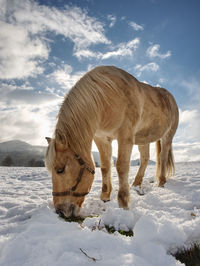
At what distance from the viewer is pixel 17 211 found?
249cm

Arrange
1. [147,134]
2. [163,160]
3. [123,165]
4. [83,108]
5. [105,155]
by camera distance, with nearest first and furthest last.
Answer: [83,108] → [123,165] → [105,155] → [147,134] → [163,160]

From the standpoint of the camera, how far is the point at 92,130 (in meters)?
2.60

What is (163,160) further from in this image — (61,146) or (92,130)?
(61,146)

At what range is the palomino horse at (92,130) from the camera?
2.30 m

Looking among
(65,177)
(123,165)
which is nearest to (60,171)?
(65,177)

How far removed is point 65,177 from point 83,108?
0.98m

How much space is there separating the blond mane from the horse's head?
0.41 ft

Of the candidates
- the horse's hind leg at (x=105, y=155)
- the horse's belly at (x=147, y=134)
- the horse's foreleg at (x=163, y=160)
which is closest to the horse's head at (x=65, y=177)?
the horse's hind leg at (x=105, y=155)

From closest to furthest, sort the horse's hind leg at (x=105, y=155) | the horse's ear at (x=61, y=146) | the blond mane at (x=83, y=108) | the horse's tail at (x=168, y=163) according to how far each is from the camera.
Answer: the horse's ear at (x=61, y=146) → the blond mane at (x=83, y=108) → the horse's hind leg at (x=105, y=155) → the horse's tail at (x=168, y=163)

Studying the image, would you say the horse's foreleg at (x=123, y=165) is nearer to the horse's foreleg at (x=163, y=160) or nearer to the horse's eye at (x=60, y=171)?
the horse's eye at (x=60, y=171)

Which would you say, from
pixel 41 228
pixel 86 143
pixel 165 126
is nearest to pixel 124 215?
pixel 41 228

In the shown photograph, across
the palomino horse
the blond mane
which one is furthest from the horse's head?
the blond mane

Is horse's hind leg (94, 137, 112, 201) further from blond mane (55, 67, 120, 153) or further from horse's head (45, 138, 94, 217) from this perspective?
horse's head (45, 138, 94, 217)

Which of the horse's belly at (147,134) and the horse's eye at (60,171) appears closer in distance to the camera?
the horse's eye at (60,171)
